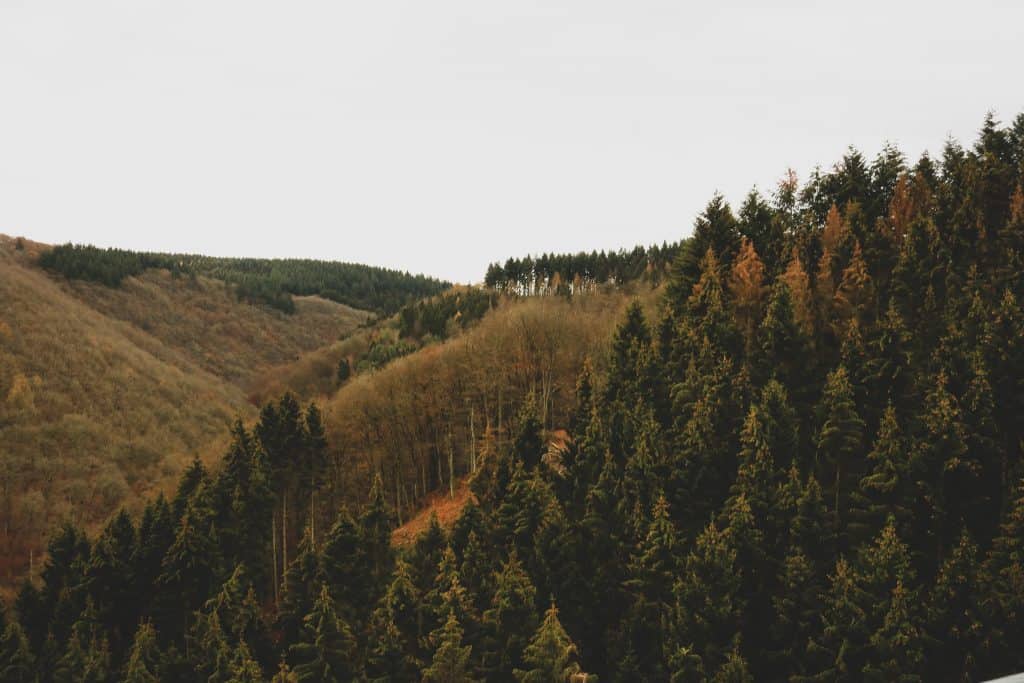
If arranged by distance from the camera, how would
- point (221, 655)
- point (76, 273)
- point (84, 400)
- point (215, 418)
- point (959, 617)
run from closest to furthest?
point (959, 617)
point (221, 655)
point (84, 400)
point (215, 418)
point (76, 273)

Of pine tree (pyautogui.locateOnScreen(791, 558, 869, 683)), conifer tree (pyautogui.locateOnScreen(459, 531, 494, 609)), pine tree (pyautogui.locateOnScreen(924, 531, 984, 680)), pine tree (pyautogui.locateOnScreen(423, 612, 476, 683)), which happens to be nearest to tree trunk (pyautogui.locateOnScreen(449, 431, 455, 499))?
conifer tree (pyautogui.locateOnScreen(459, 531, 494, 609))

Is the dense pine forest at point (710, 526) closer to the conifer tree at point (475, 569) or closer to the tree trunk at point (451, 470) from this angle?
the conifer tree at point (475, 569)

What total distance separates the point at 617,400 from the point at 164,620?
41076 mm

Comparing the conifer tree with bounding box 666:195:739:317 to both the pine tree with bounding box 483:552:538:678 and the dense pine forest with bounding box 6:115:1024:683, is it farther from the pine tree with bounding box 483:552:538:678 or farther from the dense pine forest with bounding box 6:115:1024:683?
the pine tree with bounding box 483:552:538:678

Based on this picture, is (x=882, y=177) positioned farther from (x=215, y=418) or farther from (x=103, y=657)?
(x=215, y=418)

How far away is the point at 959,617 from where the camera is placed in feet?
109

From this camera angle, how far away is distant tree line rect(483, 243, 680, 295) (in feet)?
A: 525

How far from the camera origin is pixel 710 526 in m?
37.7

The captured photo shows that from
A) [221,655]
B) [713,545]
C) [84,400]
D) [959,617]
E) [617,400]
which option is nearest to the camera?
[959,617]

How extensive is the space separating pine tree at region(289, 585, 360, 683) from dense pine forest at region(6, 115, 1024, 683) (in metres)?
0.19

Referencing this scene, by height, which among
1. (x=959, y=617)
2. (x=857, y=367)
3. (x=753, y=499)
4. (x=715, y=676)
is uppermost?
(x=857, y=367)

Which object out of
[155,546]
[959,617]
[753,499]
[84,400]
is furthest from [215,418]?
[959,617]

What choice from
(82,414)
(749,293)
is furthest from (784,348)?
(82,414)

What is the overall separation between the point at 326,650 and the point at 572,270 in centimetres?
13935
